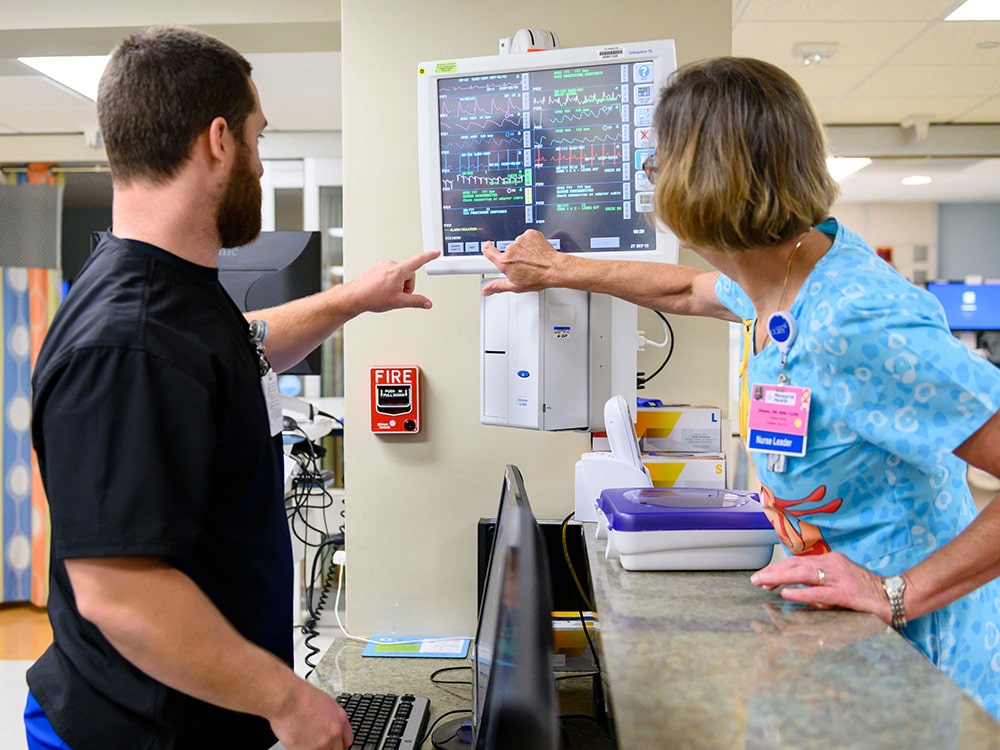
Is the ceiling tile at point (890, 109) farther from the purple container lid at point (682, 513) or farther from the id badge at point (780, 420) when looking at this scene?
the id badge at point (780, 420)

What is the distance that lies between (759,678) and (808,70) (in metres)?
4.17

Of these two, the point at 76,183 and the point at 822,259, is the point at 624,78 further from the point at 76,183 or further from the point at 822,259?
the point at 76,183

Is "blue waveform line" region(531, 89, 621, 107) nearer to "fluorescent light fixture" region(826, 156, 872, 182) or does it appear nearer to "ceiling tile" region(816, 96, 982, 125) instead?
"ceiling tile" region(816, 96, 982, 125)

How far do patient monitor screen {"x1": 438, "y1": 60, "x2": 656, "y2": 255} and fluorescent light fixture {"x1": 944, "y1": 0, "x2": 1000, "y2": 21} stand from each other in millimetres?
2582

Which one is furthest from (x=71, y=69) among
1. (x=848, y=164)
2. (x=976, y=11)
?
(x=848, y=164)

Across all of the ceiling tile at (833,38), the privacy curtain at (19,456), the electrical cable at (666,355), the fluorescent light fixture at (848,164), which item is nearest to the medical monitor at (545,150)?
the electrical cable at (666,355)

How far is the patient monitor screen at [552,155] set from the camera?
65.8 inches

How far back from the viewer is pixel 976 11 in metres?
3.55

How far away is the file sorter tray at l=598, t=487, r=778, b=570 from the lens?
3.95ft

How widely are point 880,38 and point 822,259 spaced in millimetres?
3374

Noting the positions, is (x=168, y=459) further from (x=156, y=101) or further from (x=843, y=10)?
(x=843, y=10)

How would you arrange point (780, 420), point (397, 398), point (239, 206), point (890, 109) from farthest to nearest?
point (890, 109) → point (397, 398) → point (239, 206) → point (780, 420)

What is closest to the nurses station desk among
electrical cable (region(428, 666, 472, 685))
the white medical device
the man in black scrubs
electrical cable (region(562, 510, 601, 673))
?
the man in black scrubs

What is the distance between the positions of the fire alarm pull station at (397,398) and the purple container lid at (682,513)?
3.04 feet
